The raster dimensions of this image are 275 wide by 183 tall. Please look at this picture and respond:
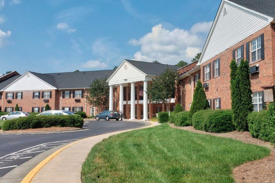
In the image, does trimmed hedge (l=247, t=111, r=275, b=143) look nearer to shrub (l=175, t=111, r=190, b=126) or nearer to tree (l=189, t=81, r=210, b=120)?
tree (l=189, t=81, r=210, b=120)

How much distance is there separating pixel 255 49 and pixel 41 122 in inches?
619

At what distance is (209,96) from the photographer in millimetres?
24828

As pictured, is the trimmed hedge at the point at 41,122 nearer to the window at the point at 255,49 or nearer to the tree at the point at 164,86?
the window at the point at 255,49

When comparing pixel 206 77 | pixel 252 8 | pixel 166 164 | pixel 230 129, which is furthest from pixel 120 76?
pixel 166 164

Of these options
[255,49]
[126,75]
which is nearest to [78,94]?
[126,75]

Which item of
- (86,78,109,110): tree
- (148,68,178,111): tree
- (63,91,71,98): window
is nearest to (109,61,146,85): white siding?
(86,78,109,110): tree

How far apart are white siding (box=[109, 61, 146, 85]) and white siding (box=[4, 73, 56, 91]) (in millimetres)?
15849

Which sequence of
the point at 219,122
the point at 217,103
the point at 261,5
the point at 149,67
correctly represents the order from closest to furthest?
the point at 219,122, the point at 261,5, the point at 217,103, the point at 149,67

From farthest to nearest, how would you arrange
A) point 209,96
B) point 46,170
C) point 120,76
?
point 120,76 < point 209,96 < point 46,170

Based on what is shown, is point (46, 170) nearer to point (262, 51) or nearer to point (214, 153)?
point (214, 153)

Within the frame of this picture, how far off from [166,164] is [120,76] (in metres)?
40.8

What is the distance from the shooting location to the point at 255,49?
1717cm

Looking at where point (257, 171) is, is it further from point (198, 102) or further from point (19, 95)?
point (19, 95)

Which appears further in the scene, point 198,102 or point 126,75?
point 126,75
